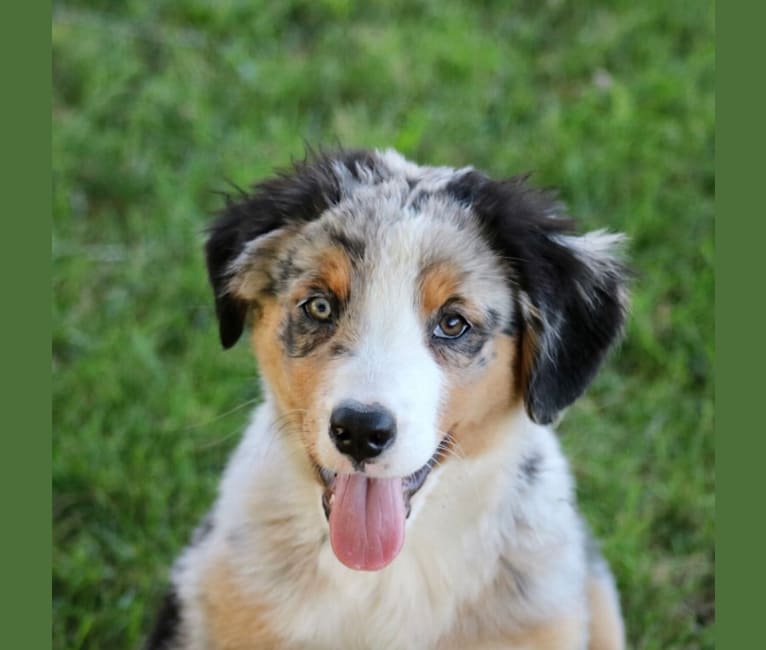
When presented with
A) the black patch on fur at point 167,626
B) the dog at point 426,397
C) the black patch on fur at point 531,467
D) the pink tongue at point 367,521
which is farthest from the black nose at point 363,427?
the black patch on fur at point 167,626

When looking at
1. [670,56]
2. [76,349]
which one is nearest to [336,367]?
[76,349]

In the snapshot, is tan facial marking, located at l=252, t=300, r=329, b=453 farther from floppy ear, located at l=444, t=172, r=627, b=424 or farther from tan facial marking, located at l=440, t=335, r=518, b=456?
floppy ear, located at l=444, t=172, r=627, b=424

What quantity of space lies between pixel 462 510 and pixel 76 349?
2679 millimetres

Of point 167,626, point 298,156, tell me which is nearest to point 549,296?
point 167,626

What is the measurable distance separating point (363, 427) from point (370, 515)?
0.50 m

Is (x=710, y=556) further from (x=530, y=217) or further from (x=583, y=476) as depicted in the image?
(x=530, y=217)

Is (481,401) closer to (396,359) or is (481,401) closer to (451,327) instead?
(451,327)

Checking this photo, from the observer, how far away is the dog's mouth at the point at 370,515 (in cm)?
402

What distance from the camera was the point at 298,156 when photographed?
267 inches

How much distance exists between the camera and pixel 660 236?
6.89 metres

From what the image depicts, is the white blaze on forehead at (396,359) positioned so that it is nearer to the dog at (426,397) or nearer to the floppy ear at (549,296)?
the dog at (426,397)

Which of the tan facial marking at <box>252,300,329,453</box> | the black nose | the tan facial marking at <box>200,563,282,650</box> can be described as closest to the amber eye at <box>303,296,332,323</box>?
the tan facial marking at <box>252,300,329,453</box>

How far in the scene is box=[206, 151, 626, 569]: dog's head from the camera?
3828 millimetres

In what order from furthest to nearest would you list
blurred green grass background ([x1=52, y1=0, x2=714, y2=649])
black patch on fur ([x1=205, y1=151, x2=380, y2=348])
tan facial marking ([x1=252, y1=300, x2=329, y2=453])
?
blurred green grass background ([x1=52, y1=0, x2=714, y2=649]) < black patch on fur ([x1=205, y1=151, x2=380, y2=348]) < tan facial marking ([x1=252, y1=300, x2=329, y2=453])
